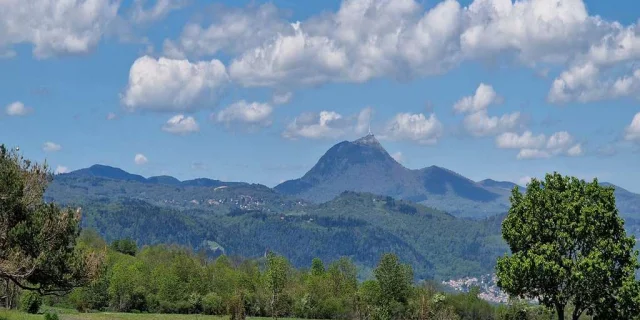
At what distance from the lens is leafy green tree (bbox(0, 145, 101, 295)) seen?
41062 millimetres

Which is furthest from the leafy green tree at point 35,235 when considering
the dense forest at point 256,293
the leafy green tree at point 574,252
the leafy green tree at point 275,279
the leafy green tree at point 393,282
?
the leafy green tree at point 393,282

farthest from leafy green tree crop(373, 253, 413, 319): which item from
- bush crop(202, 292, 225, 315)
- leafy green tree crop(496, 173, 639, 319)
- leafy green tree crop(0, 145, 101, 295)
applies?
leafy green tree crop(0, 145, 101, 295)

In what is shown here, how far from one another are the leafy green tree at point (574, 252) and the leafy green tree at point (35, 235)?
106 ft

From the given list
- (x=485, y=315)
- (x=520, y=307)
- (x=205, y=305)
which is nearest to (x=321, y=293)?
(x=205, y=305)

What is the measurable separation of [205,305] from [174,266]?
1054 inches

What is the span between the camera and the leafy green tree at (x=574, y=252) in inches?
2007

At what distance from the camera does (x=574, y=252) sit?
5228 cm

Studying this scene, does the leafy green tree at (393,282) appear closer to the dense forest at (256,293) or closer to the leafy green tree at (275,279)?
the dense forest at (256,293)

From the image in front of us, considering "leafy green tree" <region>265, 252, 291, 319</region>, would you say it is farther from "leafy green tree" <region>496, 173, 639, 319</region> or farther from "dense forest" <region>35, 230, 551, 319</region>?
"leafy green tree" <region>496, 173, 639, 319</region>

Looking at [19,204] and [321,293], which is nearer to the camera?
[19,204]

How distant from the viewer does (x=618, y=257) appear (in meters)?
52.0

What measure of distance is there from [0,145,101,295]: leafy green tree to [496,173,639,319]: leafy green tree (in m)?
32.2

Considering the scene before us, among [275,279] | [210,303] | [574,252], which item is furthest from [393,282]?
[574,252]

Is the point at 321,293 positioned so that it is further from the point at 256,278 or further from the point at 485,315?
the point at 485,315
